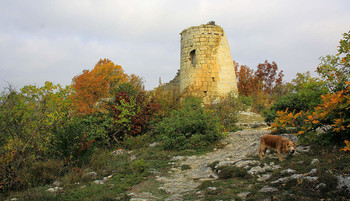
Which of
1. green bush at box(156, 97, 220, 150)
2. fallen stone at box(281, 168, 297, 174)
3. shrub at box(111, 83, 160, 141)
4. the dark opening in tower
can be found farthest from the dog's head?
the dark opening in tower

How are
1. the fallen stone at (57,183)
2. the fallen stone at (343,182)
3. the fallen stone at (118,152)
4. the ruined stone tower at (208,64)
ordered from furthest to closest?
the ruined stone tower at (208,64) < the fallen stone at (118,152) < the fallen stone at (57,183) < the fallen stone at (343,182)

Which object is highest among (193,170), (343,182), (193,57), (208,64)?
(193,57)

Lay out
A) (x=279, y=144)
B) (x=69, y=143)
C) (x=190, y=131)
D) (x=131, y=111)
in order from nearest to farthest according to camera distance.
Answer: (x=279, y=144) < (x=69, y=143) < (x=190, y=131) < (x=131, y=111)

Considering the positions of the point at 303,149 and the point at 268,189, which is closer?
the point at 268,189

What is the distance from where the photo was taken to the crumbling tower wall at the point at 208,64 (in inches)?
760

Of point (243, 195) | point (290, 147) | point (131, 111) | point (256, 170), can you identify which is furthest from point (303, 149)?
point (131, 111)

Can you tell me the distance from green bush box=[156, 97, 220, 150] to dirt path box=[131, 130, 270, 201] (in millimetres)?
614

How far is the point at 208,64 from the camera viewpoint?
19.3 m

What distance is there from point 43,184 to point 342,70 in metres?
7.21

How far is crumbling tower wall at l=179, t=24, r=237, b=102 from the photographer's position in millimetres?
19312

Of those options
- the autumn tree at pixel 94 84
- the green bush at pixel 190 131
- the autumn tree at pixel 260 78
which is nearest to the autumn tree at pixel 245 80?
the autumn tree at pixel 260 78

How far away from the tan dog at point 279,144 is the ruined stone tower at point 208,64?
12.8 metres

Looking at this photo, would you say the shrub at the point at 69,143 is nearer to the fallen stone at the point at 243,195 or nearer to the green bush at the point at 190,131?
the green bush at the point at 190,131

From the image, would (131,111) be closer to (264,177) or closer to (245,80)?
(264,177)
